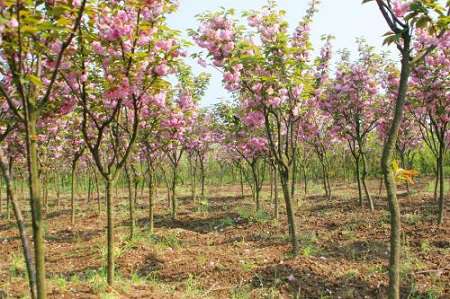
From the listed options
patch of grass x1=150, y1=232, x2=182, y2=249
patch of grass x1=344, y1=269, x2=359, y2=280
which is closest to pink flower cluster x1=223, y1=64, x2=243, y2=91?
patch of grass x1=344, y1=269, x2=359, y2=280

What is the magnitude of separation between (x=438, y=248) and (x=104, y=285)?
587 cm

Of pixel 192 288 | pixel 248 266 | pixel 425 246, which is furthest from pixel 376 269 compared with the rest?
pixel 192 288

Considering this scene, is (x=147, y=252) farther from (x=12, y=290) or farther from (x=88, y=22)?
(x=88, y=22)

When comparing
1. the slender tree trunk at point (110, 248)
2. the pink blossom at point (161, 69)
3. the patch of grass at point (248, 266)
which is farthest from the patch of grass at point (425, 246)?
the pink blossom at point (161, 69)

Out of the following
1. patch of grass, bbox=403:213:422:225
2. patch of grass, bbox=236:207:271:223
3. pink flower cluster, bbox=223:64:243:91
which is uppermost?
pink flower cluster, bbox=223:64:243:91

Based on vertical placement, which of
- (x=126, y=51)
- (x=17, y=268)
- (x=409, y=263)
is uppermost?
(x=126, y=51)

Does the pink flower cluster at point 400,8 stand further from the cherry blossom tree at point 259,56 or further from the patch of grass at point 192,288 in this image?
the patch of grass at point 192,288

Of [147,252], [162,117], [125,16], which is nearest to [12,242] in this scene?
[147,252]

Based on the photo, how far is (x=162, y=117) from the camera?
380 inches

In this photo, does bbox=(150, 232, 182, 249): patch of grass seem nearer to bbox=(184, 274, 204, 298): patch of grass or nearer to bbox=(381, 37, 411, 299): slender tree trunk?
bbox=(184, 274, 204, 298): patch of grass

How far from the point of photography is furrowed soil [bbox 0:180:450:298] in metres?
6.74

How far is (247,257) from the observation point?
851 centimetres

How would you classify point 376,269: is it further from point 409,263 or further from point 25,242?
point 25,242

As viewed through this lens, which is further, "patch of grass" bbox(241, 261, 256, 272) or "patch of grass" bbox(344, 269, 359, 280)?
"patch of grass" bbox(241, 261, 256, 272)
